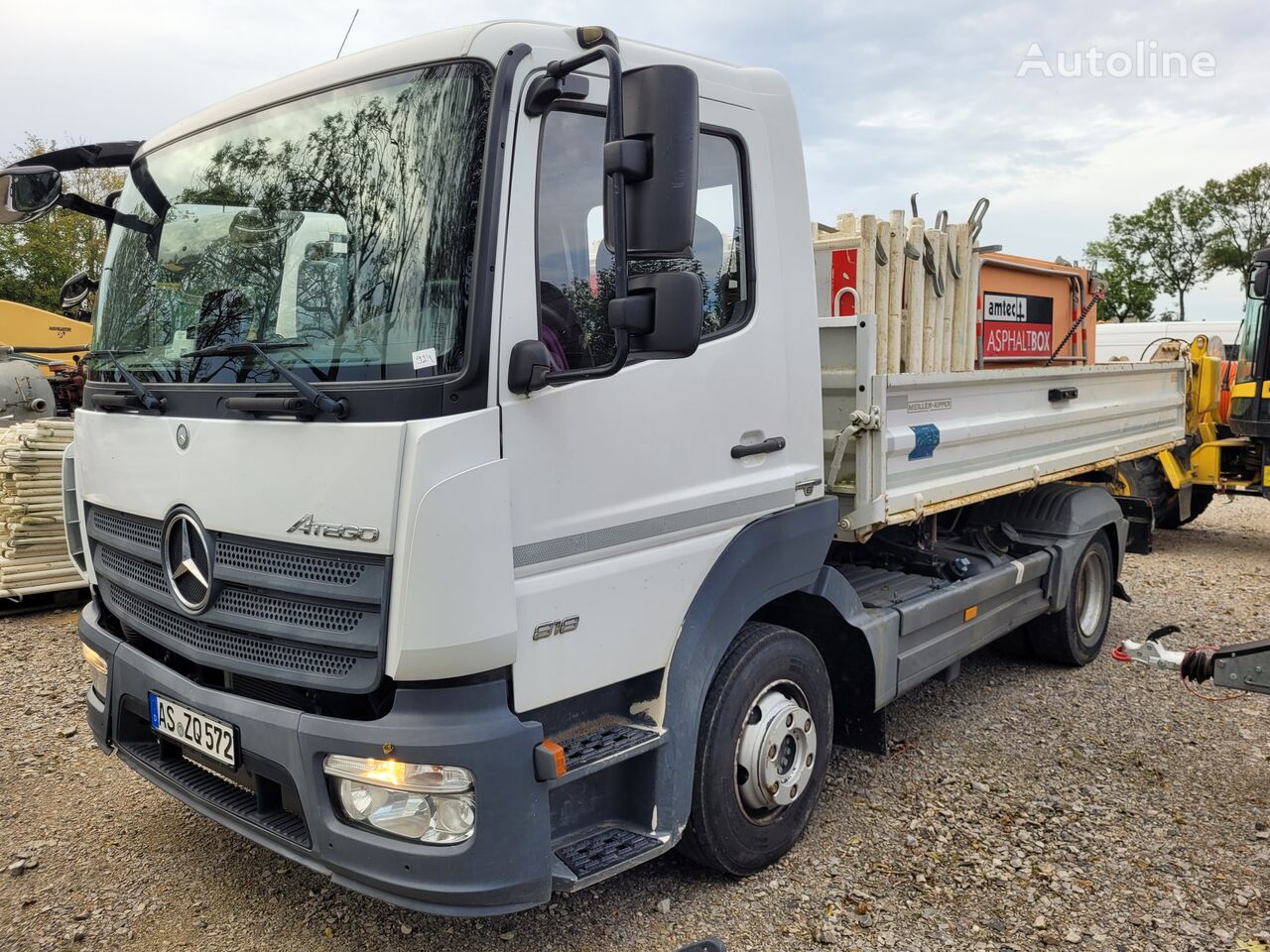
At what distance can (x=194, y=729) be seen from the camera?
2.83 metres

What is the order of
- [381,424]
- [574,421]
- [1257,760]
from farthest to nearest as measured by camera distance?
1. [1257,760]
2. [574,421]
3. [381,424]

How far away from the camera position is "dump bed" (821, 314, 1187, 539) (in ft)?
12.5

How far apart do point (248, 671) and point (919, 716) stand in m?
3.57

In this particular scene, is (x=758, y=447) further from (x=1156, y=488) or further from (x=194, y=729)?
(x=1156, y=488)

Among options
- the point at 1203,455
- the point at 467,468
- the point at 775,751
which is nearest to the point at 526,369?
the point at 467,468

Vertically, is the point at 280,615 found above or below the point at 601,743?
above

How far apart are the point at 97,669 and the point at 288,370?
1.52 meters

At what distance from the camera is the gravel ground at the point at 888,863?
3146 mm

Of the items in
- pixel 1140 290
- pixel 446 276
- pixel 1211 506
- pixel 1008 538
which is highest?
pixel 1140 290

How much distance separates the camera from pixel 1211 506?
13.5m

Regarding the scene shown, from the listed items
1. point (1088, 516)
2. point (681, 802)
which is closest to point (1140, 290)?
point (1088, 516)

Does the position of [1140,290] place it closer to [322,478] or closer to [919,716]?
[919,716]

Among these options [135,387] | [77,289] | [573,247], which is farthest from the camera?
[77,289]

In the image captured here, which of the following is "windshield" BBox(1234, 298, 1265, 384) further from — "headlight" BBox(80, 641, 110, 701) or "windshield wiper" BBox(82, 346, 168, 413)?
"headlight" BBox(80, 641, 110, 701)
